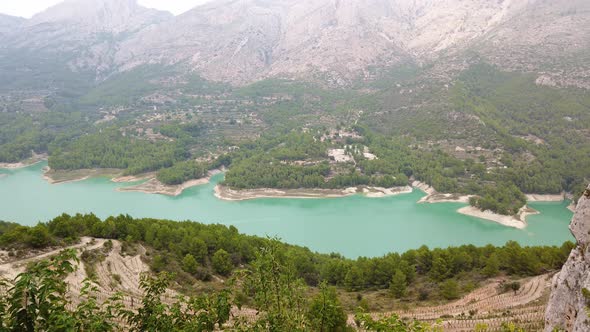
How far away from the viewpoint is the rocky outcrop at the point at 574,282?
6.43 m

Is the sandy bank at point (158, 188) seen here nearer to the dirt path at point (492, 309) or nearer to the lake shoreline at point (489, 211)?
the lake shoreline at point (489, 211)

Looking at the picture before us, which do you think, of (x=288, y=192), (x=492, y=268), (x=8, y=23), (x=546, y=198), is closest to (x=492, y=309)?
(x=492, y=268)

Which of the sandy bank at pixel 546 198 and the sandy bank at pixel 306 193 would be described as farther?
the sandy bank at pixel 306 193

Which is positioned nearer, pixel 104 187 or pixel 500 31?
pixel 104 187

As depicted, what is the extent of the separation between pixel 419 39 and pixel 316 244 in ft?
349

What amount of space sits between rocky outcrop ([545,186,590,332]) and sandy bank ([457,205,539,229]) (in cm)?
3492

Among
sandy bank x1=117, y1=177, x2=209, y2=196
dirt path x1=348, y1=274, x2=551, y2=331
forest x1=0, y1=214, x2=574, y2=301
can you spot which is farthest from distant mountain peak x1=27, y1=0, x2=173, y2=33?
dirt path x1=348, y1=274, x2=551, y2=331

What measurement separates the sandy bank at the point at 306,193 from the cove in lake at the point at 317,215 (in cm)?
102

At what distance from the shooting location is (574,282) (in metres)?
6.54

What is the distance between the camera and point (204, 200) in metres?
51.1

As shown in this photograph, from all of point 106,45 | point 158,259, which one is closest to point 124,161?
point 158,259

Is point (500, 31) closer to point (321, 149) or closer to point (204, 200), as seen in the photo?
point (321, 149)

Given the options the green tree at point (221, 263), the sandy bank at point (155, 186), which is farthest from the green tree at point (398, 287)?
A: the sandy bank at point (155, 186)

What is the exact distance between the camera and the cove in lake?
3562cm
